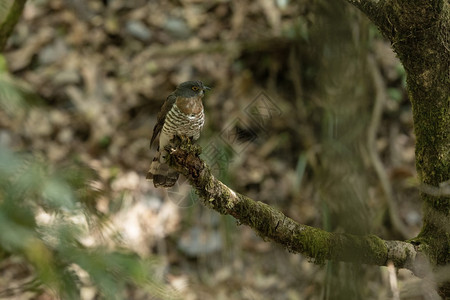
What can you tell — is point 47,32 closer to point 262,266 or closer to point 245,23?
point 245,23

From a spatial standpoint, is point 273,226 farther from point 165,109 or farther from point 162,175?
point 165,109

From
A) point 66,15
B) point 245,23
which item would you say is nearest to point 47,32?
point 66,15

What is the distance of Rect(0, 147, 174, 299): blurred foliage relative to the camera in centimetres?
151

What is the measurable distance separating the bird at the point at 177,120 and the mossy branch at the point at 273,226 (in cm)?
85

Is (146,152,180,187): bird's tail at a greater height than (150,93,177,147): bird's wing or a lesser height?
lesser

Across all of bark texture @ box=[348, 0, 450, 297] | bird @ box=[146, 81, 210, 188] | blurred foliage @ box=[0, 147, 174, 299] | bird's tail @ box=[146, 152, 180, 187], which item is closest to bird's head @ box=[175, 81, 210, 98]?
bird @ box=[146, 81, 210, 188]

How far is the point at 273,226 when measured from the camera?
9.08 ft

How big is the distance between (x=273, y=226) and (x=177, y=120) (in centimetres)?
130

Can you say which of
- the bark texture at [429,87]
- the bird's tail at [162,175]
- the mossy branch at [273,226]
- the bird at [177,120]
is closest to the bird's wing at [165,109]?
the bird at [177,120]

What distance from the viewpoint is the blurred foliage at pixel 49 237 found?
151 cm

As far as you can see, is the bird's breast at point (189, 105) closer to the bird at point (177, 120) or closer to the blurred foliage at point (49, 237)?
the bird at point (177, 120)

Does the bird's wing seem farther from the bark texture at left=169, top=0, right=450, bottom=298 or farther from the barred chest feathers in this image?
the bark texture at left=169, top=0, right=450, bottom=298

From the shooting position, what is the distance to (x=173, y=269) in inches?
241

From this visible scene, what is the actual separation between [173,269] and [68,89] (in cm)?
253
